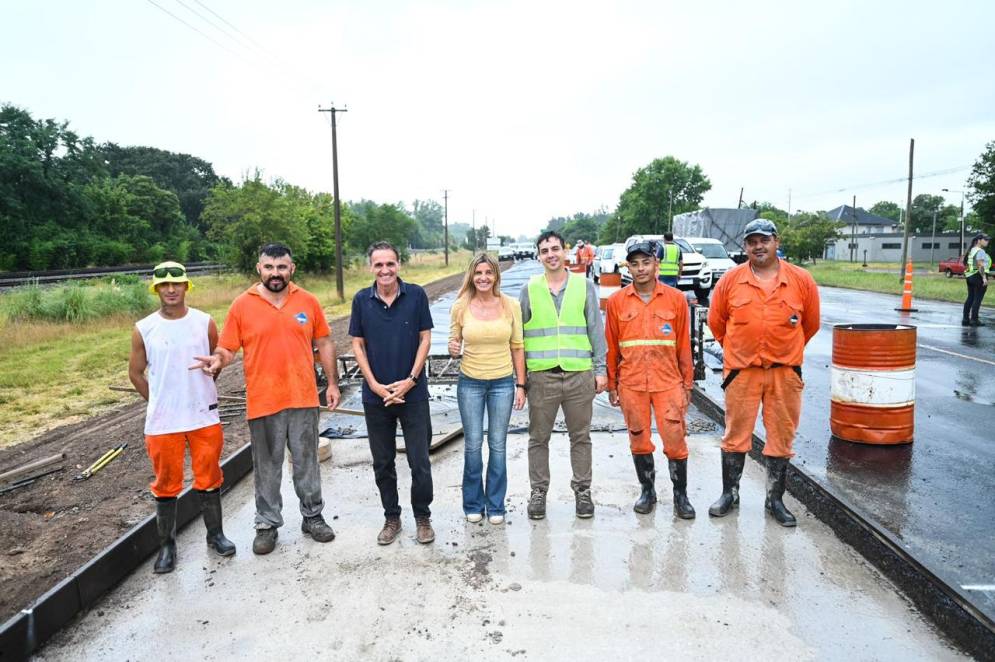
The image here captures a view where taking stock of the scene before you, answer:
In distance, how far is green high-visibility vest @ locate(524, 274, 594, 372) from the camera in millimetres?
4152

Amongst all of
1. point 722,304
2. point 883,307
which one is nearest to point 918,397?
point 722,304

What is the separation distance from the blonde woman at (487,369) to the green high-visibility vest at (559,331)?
0.10 meters

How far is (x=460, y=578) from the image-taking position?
139 inches

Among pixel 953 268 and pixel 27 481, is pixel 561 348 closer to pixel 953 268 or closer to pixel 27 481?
pixel 27 481

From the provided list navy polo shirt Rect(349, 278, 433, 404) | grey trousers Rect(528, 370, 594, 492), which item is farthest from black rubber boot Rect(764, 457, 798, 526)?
navy polo shirt Rect(349, 278, 433, 404)

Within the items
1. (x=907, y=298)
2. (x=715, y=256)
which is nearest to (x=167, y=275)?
(x=907, y=298)

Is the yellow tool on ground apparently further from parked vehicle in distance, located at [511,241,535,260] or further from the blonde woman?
parked vehicle in distance, located at [511,241,535,260]

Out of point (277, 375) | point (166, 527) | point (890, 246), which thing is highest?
point (890, 246)

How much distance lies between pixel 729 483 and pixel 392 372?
2.42 m

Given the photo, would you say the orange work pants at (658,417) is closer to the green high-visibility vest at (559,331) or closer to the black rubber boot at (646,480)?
the black rubber boot at (646,480)

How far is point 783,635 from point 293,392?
9.96 ft

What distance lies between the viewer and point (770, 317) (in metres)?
4.04

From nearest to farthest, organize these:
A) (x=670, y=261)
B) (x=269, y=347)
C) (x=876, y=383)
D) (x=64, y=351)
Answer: (x=269, y=347)
(x=876, y=383)
(x=670, y=261)
(x=64, y=351)

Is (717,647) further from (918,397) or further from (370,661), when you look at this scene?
(918,397)
